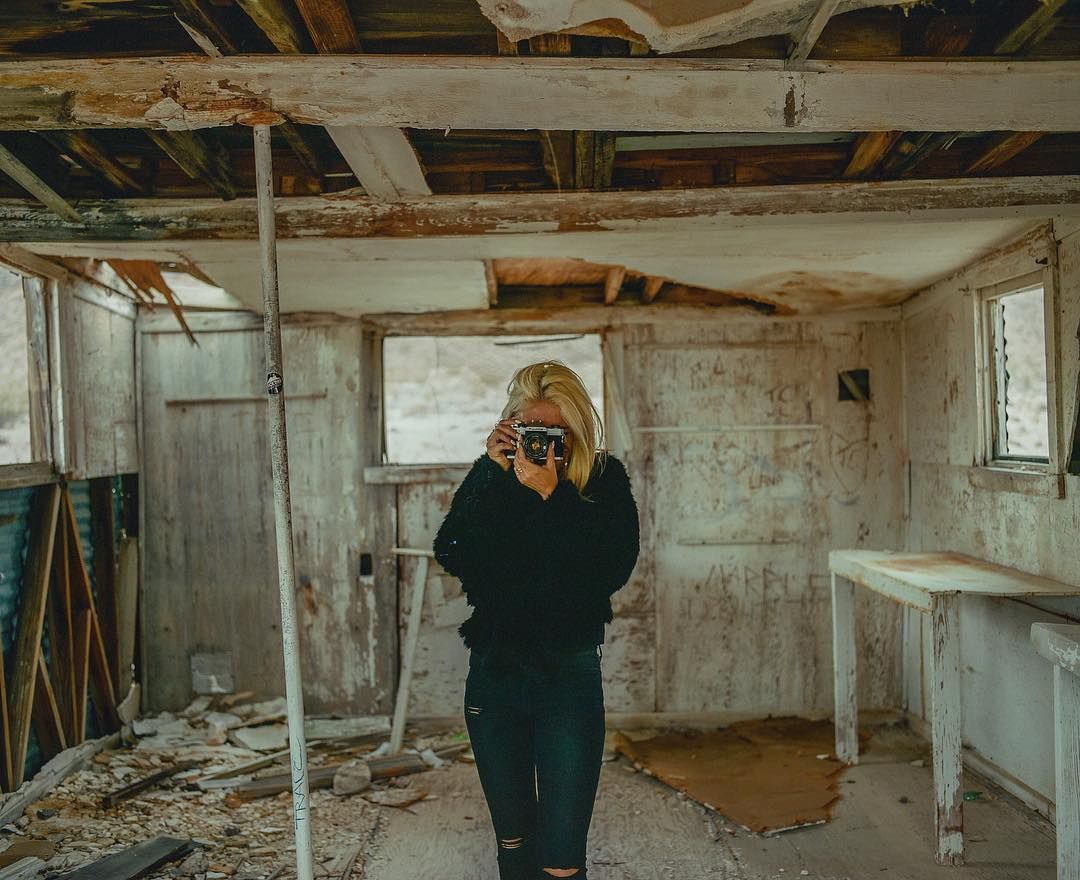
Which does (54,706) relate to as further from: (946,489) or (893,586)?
(946,489)

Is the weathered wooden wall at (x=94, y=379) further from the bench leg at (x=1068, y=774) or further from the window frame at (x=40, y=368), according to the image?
the bench leg at (x=1068, y=774)

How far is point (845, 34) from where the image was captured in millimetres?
1922

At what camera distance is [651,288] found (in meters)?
4.20

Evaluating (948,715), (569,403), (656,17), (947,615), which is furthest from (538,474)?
(948,715)

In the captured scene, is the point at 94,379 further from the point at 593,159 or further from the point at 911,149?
the point at 911,149

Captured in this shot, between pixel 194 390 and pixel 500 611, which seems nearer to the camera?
pixel 500 611

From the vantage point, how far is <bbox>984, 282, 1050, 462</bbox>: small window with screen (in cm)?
349

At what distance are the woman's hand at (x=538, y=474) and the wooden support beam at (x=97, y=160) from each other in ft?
4.88

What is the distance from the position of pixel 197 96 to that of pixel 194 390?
2.79 m

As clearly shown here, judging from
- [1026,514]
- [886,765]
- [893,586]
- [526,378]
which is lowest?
[886,765]

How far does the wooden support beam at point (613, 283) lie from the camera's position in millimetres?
3833

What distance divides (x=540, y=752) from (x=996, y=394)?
9.16 feet

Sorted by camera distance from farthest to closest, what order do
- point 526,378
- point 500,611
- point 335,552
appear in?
point 335,552 → point 526,378 → point 500,611

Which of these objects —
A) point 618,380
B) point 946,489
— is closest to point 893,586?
point 946,489
